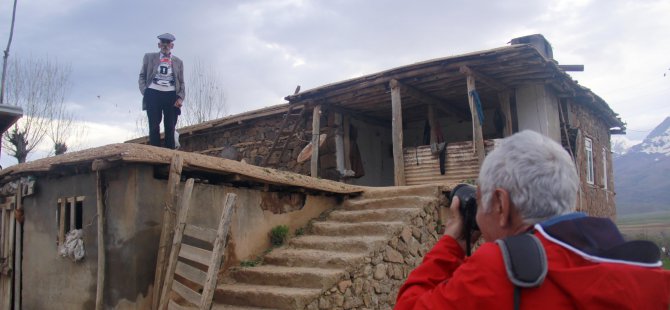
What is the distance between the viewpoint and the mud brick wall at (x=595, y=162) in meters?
10.4

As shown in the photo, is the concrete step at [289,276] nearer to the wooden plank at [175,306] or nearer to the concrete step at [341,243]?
the concrete step at [341,243]

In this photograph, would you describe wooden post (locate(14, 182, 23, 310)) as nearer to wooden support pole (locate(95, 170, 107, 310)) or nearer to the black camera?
wooden support pole (locate(95, 170, 107, 310))

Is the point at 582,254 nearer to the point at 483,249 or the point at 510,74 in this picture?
the point at 483,249

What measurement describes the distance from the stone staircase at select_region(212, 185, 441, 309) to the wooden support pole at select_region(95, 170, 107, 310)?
3.53 ft

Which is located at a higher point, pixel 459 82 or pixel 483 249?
pixel 459 82

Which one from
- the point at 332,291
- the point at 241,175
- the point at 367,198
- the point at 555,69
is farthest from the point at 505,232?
the point at 555,69

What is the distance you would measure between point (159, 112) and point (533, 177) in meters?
6.05

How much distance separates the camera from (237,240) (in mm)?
5965

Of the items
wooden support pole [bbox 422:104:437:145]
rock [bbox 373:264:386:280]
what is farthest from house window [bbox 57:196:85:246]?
wooden support pole [bbox 422:104:437:145]

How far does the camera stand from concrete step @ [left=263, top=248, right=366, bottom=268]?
5590 millimetres

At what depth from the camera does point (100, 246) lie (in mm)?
4969

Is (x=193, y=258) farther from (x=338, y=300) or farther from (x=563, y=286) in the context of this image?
(x=563, y=286)

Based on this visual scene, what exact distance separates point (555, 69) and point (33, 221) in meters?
8.07

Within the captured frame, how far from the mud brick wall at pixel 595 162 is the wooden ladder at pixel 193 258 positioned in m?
7.40
